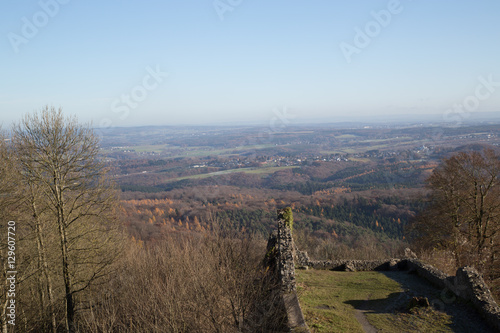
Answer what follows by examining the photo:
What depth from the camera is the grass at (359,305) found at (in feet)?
36.5

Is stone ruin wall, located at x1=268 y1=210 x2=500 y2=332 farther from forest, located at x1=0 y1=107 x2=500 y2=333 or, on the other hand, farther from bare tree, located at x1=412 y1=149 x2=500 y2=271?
bare tree, located at x1=412 y1=149 x2=500 y2=271

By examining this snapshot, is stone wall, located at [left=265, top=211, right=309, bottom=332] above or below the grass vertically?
above

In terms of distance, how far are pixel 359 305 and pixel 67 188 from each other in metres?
14.9

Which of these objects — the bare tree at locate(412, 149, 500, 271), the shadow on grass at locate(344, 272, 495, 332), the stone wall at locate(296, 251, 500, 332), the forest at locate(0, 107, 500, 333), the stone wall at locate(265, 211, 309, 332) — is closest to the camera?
the forest at locate(0, 107, 500, 333)

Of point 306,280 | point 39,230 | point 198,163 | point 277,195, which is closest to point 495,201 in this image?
point 306,280

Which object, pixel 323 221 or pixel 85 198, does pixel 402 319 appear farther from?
pixel 323 221

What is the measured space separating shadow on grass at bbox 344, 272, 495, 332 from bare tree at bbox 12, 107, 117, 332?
13308 millimetres

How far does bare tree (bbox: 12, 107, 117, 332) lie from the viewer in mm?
13836

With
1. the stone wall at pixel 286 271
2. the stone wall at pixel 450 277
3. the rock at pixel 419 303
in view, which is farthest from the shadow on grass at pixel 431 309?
the stone wall at pixel 286 271

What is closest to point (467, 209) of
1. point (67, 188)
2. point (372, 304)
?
point (372, 304)

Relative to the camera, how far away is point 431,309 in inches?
486

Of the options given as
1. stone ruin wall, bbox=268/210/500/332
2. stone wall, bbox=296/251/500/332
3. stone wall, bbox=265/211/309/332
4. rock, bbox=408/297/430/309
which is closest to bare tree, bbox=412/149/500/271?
stone wall, bbox=296/251/500/332

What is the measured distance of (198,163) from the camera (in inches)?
5463

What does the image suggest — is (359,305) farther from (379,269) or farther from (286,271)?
(379,269)
